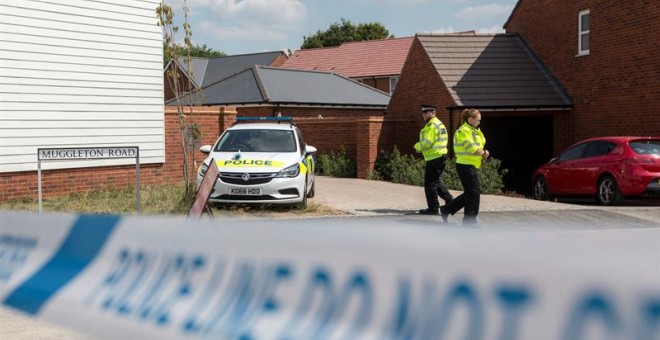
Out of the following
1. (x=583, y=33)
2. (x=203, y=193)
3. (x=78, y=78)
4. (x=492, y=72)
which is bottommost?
(x=203, y=193)

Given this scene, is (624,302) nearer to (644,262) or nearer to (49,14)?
(644,262)

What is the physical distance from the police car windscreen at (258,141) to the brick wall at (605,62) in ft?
31.7

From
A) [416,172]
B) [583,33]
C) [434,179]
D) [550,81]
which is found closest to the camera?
[434,179]

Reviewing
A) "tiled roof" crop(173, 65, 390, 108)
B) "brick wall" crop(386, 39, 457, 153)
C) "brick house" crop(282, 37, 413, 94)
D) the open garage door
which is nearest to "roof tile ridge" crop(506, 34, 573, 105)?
the open garage door

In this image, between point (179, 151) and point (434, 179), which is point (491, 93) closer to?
point (179, 151)

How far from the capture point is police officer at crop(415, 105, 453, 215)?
1124cm

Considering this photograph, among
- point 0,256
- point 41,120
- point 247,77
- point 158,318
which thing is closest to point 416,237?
point 158,318

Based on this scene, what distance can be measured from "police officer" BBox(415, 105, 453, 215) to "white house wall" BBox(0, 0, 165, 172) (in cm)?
643

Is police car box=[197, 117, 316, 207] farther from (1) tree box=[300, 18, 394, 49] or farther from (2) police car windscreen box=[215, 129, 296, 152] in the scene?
(1) tree box=[300, 18, 394, 49]

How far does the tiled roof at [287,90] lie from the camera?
30.2 metres

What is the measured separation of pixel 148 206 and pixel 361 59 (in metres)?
41.9

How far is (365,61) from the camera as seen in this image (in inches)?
2060

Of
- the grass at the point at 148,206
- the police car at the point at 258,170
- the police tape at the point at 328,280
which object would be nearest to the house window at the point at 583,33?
the grass at the point at 148,206

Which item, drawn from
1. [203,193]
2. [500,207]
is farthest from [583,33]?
[203,193]
